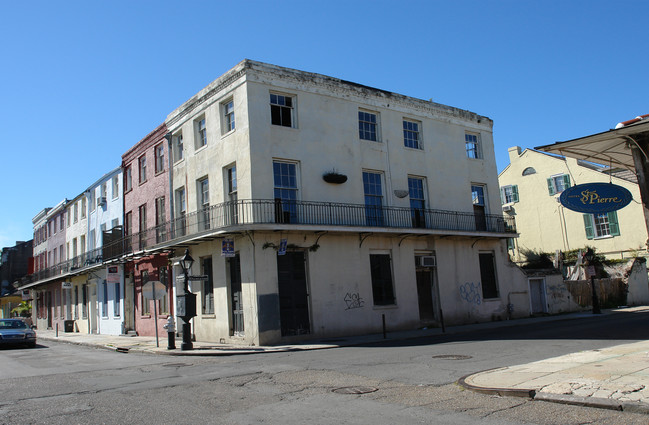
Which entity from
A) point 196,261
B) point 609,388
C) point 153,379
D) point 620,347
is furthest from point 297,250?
point 609,388

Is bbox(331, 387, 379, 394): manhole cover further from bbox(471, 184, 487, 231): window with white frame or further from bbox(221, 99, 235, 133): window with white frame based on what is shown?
bbox(471, 184, 487, 231): window with white frame

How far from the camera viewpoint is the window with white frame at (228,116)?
19922 millimetres

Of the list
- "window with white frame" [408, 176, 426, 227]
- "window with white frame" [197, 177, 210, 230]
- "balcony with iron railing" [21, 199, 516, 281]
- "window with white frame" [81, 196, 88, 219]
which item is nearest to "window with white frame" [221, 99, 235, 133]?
"window with white frame" [197, 177, 210, 230]

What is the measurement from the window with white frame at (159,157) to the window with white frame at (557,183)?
24.7 m

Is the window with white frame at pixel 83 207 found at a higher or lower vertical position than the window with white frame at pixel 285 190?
higher

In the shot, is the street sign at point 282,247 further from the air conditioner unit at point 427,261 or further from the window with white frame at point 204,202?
the air conditioner unit at point 427,261

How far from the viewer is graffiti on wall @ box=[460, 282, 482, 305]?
75.7ft

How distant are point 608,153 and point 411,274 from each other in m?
12.2

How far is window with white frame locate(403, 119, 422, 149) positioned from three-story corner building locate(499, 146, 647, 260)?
1223 cm

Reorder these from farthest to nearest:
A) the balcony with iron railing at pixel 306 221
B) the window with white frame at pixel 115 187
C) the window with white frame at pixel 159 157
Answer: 1. the window with white frame at pixel 115 187
2. the window with white frame at pixel 159 157
3. the balcony with iron railing at pixel 306 221

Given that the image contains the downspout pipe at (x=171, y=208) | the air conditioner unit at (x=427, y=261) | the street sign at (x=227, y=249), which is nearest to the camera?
the street sign at (x=227, y=249)

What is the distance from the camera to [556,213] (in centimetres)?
3438

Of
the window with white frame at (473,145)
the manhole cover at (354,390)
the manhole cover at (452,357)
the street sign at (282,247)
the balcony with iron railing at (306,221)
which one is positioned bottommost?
the manhole cover at (452,357)

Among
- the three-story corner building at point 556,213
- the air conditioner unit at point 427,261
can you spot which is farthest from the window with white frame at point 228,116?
the three-story corner building at point 556,213
